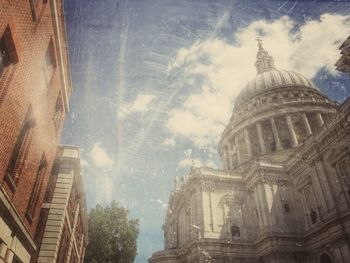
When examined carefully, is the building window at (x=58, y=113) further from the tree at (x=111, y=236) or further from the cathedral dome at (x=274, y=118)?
the cathedral dome at (x=274, y=118)

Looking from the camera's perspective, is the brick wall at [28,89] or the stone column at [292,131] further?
the stone column at [292,131]

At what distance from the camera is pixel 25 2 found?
835cm

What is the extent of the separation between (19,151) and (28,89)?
210 centimetres

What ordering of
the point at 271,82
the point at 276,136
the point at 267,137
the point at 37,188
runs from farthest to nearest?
the point at 271,82, the point at 267,137, the point at 276,136, the point at 37,188

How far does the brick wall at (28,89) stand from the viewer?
7785mm

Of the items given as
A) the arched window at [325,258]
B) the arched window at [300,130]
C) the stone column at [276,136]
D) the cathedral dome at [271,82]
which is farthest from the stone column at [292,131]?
the arched window at [325,258]

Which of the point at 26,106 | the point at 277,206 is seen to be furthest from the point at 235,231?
the point at 26,106

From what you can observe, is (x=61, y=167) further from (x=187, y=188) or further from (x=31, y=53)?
(x=187, y=188)

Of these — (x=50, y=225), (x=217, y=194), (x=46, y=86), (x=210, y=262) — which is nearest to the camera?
(x=46, y=86)

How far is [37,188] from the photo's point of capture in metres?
12.0

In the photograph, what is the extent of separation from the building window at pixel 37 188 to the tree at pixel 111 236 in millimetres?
21836

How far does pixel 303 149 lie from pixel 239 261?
12.1 meters

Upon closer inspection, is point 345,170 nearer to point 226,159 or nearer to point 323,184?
point 323,184

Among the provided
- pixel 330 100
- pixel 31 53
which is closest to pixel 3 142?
pixel 31 53
